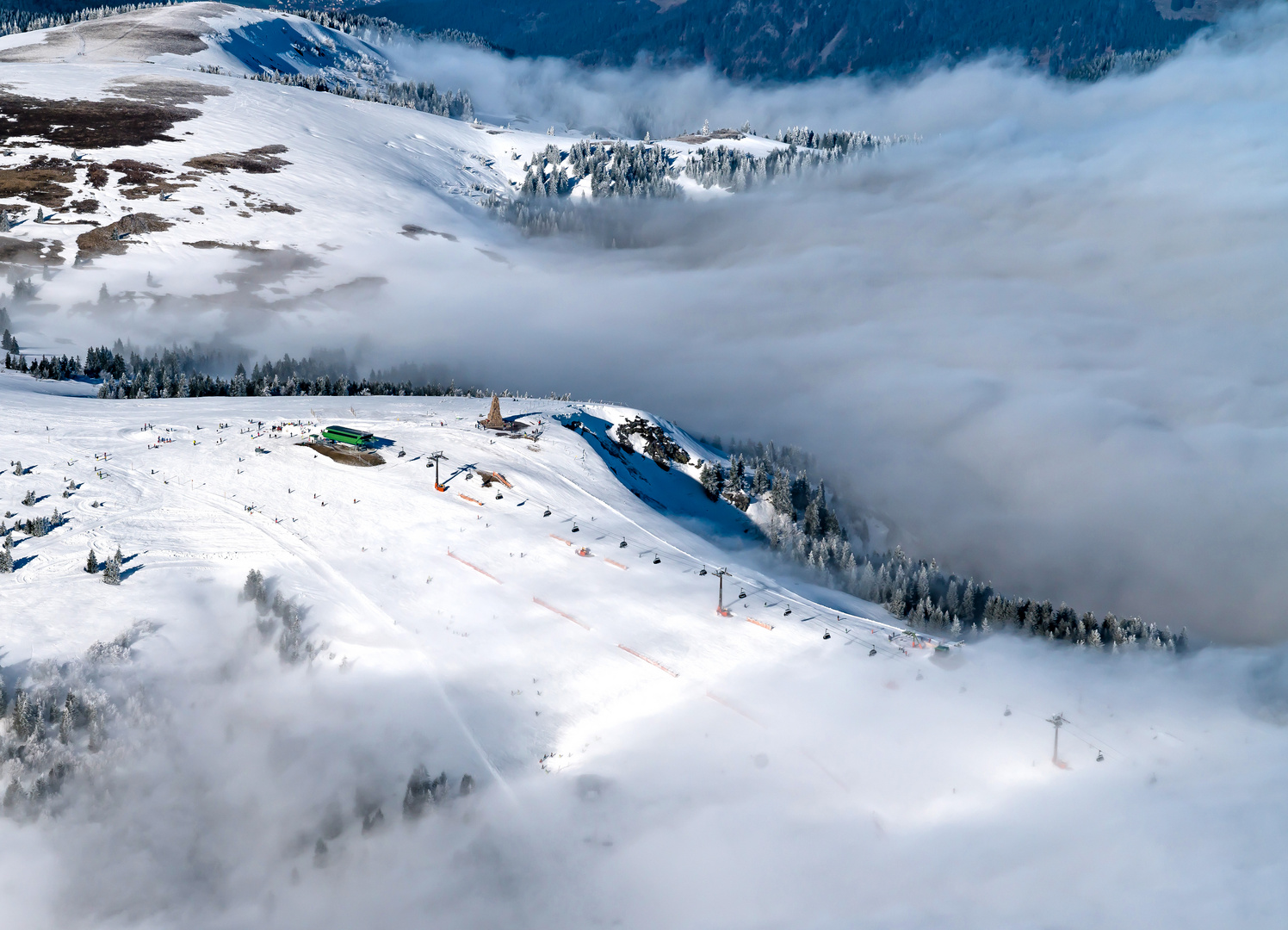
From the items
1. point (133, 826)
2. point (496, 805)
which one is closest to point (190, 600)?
point (133, 826)

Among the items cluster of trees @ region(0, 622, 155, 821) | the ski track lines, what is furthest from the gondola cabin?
cluster of trees @ region(0, 622, 155, 821)

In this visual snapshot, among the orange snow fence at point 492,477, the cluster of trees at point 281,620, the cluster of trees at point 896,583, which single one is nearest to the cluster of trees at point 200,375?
the cluster of trees at point 896,583

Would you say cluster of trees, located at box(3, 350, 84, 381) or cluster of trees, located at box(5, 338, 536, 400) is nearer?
cluster of trees, located at box(5, 338, 536, 400)

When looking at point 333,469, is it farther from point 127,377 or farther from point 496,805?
point 127,377

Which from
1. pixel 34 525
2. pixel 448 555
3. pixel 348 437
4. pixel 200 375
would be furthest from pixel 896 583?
pixel 200 375

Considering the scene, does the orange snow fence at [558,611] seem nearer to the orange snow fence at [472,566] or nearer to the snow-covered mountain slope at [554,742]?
the snow-covered mountain slope at [554,742]

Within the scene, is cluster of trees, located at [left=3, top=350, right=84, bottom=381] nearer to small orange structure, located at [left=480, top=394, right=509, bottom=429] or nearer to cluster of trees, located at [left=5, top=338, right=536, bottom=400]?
cluster of trees, located at [left=5, top=338, right=536, bottom=400]
